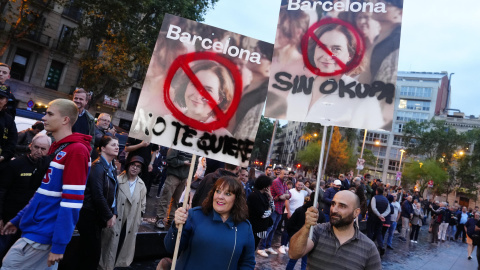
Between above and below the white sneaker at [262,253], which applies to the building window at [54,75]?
above

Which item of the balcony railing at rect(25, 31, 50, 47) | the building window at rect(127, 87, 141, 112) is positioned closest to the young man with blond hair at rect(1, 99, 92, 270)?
the balcony railing at rect(25, 31, 50, 47)

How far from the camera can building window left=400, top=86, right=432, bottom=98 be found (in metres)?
75.9

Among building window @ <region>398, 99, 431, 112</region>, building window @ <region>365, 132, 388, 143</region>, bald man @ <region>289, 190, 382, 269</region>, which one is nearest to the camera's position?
bald man @ <region>289, 190, 382, 269</region>

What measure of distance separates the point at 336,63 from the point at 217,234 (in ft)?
6.48

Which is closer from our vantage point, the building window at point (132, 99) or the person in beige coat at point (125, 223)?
the person in beige coat at point (125, 223)

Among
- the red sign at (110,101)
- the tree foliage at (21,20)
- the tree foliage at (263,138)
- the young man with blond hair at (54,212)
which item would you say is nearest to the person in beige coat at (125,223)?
the young man with blond hair at (54,212)

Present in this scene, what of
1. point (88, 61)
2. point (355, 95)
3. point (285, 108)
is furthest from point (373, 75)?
point (88, 61)

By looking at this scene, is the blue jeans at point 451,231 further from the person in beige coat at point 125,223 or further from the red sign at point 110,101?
the red sign at point 110,101

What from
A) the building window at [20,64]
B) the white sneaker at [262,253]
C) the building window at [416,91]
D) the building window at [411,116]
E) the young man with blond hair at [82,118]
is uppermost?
the building window at [416,91]

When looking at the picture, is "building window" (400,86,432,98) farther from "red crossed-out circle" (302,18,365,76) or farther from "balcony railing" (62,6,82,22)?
"red crossed-out circle" (302,18,365,76)

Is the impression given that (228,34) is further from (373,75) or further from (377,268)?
(377,268)

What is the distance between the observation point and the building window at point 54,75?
3123cm

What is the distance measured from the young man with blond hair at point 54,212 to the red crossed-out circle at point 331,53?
224 cm

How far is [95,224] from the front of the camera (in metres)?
4.18
